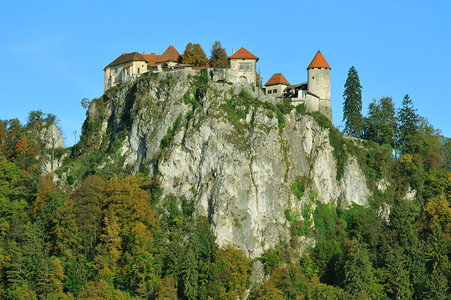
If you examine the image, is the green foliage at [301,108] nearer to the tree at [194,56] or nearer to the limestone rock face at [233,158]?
the limestone rock face at [233,158]

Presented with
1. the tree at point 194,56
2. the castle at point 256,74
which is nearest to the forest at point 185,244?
the castle at point 256,74

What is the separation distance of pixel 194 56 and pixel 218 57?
126 inches

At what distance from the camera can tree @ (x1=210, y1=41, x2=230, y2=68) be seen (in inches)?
3516

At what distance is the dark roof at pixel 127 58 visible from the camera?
3671 inches

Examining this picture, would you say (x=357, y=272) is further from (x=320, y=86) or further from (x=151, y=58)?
(x=151, y=58)

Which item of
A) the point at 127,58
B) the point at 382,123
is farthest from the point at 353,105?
the point at 127,58

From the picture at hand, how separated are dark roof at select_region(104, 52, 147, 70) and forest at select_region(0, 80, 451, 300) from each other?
13530 mm

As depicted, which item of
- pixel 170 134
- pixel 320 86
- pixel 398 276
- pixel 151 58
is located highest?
pixel 151 58

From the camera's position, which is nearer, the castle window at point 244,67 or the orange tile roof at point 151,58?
the castle window at point 244,67

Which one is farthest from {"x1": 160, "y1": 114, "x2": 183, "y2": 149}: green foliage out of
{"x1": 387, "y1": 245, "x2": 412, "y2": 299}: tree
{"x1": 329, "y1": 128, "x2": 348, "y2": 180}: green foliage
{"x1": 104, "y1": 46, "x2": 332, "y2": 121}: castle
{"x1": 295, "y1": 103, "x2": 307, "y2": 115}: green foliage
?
{"x1": 387, "y1": 245, "x2": 412, "y2": 299}: tree

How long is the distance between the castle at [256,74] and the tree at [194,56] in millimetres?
965

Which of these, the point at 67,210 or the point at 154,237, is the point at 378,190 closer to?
the point at 154,237

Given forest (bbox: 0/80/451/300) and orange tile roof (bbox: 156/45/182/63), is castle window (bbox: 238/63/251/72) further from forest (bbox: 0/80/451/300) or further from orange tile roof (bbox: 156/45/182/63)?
orange tile roof (bbox: 156/45/182/63)

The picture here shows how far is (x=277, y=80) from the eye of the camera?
90938 mm
